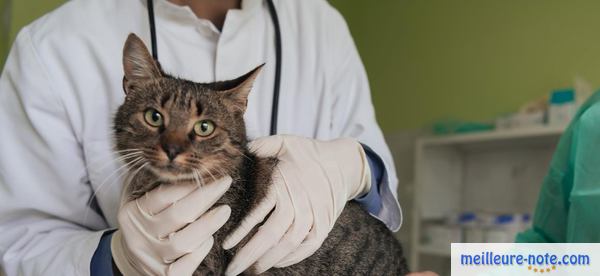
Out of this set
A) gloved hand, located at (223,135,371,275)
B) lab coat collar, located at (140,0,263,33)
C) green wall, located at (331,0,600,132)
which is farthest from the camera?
green wall, located at (331,0,600,132)

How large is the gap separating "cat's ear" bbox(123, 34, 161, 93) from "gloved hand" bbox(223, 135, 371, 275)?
213mm

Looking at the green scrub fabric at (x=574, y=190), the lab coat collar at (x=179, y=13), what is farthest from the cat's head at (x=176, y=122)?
the green scrub fabric at (x=574, y=190)

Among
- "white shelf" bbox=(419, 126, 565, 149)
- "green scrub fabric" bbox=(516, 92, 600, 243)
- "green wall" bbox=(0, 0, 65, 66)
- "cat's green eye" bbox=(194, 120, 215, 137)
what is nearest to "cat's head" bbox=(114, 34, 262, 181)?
"cat's green eye" bbox=(194, 120, 215, 137)

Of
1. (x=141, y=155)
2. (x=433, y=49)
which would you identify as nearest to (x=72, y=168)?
(x=141, y=155)

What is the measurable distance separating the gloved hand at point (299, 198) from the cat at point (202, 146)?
19mm

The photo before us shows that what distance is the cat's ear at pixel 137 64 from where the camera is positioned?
2.40 feet

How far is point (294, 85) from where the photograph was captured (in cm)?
112

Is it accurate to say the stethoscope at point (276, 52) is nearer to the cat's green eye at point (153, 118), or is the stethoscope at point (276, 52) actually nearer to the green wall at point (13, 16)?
the cat's green eye at point (153, 118)

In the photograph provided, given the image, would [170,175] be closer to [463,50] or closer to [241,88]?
[241,88]

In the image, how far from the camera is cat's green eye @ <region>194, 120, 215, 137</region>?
73cm

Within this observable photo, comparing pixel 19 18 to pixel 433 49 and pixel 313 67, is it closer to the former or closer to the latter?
pixel 313 67

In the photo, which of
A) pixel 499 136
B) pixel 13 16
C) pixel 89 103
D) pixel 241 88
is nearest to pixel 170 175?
pixel 241 88

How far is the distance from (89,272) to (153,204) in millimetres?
193

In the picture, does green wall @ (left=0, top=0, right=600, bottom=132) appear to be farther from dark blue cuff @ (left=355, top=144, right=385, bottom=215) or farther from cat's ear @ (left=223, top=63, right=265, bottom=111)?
cat's ear @ (left=223, top=63, right=265, bottom=111)
